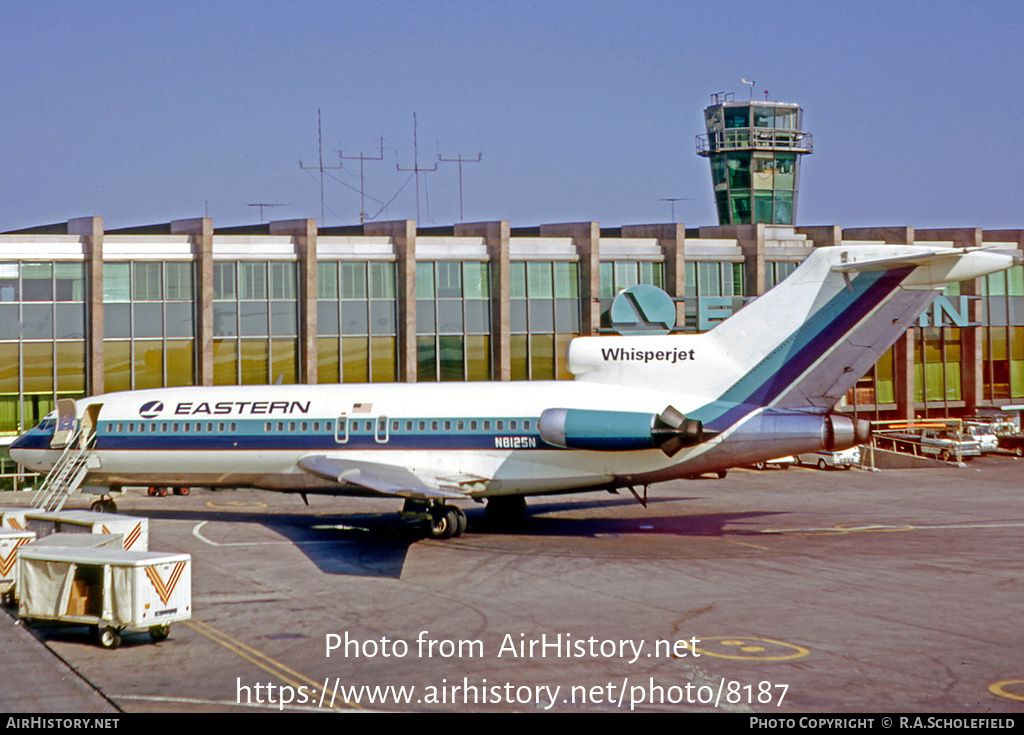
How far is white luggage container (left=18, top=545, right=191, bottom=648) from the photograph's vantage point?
628 inches

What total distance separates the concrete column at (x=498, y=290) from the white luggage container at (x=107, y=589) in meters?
29.2

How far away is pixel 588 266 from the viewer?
153 feet

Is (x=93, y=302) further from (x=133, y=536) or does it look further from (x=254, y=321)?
(x=133, y=536)

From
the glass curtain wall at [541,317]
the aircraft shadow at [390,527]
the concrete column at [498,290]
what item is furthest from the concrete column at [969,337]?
the aircraft shadow at [390,527]

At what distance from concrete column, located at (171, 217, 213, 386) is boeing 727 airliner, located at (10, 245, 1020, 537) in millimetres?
12551

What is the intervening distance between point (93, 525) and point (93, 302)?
22963mm

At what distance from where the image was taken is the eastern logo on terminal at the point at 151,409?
29.6 meters

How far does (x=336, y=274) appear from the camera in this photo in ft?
146

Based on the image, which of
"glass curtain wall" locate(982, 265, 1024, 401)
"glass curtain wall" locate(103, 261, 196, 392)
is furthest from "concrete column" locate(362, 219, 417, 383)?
"glass curtain wall" locate(982, 265, 1024, 401)

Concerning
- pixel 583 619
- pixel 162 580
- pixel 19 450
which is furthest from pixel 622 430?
pixel 19 450

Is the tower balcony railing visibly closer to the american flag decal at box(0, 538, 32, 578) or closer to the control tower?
the control tower

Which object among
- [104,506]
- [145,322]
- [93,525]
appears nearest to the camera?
[93,525]

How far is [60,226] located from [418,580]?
48.4 m

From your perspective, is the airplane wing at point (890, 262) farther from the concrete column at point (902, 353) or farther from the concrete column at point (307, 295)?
the concrete column at point (902, 353)
